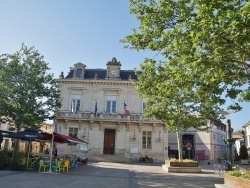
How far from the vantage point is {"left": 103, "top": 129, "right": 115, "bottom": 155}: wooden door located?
32281 mm

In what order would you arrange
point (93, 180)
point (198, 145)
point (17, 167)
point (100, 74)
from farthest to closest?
point (198, 145)
point (100, 74)
point (17, 167)
point (93, 180)

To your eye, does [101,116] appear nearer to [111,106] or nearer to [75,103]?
[111,106]

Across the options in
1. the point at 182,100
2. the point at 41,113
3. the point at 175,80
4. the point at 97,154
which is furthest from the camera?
the point at 97,154

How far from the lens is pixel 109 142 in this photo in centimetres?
3256

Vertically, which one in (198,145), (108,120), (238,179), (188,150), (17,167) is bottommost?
(17,167)

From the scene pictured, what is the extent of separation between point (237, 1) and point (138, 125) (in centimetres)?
2606

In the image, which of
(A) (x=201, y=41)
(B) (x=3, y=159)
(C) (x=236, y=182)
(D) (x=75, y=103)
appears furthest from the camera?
(D) (x=75, y=103)

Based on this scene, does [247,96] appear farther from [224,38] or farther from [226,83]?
[224,38]

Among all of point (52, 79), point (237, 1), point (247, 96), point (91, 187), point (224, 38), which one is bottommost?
point (91, 187)

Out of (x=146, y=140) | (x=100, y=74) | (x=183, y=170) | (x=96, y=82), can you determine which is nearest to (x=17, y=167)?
(x=183, y=170)

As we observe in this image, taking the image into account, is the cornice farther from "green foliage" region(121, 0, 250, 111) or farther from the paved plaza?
"green foliage" region(121, 0, 250, 111)

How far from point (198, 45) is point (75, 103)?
2764 cm

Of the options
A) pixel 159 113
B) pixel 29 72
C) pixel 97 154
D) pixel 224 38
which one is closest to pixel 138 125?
pixel 97 154

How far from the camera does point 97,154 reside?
1219 inches
